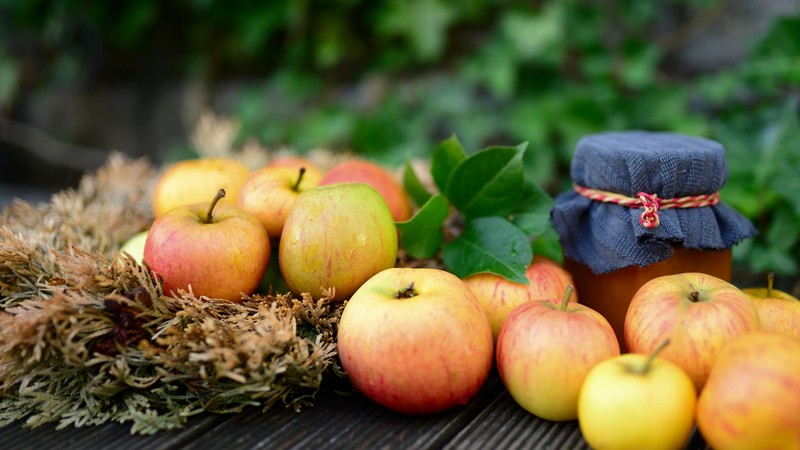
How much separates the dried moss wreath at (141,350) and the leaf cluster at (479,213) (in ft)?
0.77

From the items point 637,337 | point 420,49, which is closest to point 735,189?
point 637,337

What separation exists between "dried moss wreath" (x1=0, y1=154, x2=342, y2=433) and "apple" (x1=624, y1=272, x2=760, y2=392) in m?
0.42

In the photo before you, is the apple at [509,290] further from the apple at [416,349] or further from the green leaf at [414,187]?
the green leaf at [414,187]

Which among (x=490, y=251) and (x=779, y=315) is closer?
(x=779, y=315)

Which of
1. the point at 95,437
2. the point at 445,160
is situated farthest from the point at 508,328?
the point at 95,437

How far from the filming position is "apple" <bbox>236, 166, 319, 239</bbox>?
41.0 inches

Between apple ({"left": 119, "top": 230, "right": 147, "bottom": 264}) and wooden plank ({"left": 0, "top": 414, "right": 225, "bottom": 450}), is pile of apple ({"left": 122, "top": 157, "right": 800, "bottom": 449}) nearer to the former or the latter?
apple ({"left": 119, "top": 230, "right": 147, "bottom": 264})

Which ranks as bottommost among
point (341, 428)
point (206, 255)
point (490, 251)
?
point (341, 428)

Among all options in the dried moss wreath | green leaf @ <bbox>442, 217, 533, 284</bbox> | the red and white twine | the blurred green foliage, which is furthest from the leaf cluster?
the blurred green foliage

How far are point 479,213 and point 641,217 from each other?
299 millimetres

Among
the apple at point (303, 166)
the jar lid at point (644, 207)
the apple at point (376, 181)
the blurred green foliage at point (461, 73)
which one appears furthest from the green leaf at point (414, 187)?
the blurred green foliage at point (461, 73)

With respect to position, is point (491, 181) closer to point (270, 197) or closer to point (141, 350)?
point (270, 197)

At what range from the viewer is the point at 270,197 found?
3.43 feet

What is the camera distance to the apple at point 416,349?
0.79 meters
